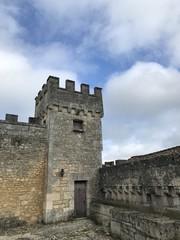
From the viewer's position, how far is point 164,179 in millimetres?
6145

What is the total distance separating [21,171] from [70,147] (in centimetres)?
243

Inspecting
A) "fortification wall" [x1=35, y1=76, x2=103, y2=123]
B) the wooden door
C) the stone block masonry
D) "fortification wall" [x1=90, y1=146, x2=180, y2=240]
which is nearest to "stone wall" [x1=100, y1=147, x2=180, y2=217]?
"fortification wall" [x1=90, y1=146, x2=180, y2=240]

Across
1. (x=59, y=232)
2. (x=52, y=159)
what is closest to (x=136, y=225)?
(x=59, y=232)

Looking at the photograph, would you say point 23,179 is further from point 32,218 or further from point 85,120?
point 85,120

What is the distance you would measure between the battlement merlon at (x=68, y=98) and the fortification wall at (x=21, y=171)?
1.55 m

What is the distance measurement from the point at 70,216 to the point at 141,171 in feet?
13.5

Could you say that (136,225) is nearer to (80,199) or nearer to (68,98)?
(80,199)

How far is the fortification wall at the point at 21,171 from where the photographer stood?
8398mm

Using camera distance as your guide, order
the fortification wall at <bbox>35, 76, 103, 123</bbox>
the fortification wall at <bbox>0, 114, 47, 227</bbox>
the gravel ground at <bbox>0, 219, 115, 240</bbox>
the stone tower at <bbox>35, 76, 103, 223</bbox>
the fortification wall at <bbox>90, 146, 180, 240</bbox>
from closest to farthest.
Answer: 1. the fortification wall at <bbox>90, 146, 180, 240</bbox>
2. the gravel ground at <bbox>0, 219, 115, 240</bbox>
3. the fortification wall at <bbox>0, 114, 47, 227</bbox>
4. the stone tower at <bbox>35, 76, 103, 223</bbox>
5. the fortification wall at <bbox>35, 76, 103, 123</bbox>

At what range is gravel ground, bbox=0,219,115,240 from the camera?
6816mm

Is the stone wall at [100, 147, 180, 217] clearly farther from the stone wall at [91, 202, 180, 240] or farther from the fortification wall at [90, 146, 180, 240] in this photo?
the stone wall at [91, 202, 180, 240]

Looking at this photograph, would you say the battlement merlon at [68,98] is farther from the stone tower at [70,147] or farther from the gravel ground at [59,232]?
the gravel ground at [59,232]

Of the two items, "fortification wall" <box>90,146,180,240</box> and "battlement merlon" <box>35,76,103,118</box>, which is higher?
"battlement merlon" <box>35,76,103,118</box>

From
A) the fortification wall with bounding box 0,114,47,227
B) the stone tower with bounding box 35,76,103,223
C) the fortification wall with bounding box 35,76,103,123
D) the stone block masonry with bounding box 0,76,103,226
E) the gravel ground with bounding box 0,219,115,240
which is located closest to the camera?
the gravel ground with bounding box 0,219,115,240
